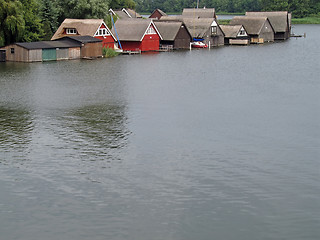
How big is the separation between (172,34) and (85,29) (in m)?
19.2

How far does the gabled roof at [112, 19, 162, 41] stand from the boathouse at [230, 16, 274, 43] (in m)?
29.1

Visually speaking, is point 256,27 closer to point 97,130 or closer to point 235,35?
point 235,35

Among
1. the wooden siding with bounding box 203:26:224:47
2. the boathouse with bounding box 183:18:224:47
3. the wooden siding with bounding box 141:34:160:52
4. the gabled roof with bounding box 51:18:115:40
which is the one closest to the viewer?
the gabled roof with bounding box 51:18:115:40

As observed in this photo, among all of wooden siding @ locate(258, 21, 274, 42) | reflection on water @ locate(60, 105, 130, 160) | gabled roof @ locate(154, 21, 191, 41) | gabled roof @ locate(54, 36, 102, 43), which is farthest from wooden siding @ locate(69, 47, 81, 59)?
wooden siding @ locate(258, 21, 274, 42)

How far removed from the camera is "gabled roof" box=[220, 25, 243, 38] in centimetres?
10797

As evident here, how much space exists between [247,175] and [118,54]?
59.3 m

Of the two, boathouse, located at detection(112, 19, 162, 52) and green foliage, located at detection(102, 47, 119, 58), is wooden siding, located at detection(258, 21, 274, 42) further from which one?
green foliage, located at detection(102, 47, 119, 58)

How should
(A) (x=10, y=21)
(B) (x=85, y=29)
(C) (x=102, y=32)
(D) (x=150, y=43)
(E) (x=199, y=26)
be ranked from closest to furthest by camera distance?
1. (A) (x=10, y=21)
2. (B) (x=85, y=29)
3. (C) (x=102, y=32)
4. (D) (x=150, y=43)
5. (E) (x=199, y=26)

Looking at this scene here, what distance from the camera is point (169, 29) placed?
95.0 metres

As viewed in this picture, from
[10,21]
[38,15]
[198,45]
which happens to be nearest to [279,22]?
[198,45]

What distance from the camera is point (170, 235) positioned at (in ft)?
69.9

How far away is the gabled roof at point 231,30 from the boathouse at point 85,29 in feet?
108

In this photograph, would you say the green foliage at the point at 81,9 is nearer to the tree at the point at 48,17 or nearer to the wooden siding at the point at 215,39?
the tree at the point at 48,17

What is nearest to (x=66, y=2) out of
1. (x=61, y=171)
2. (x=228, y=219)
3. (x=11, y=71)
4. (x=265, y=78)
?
(x=11, y=71)
